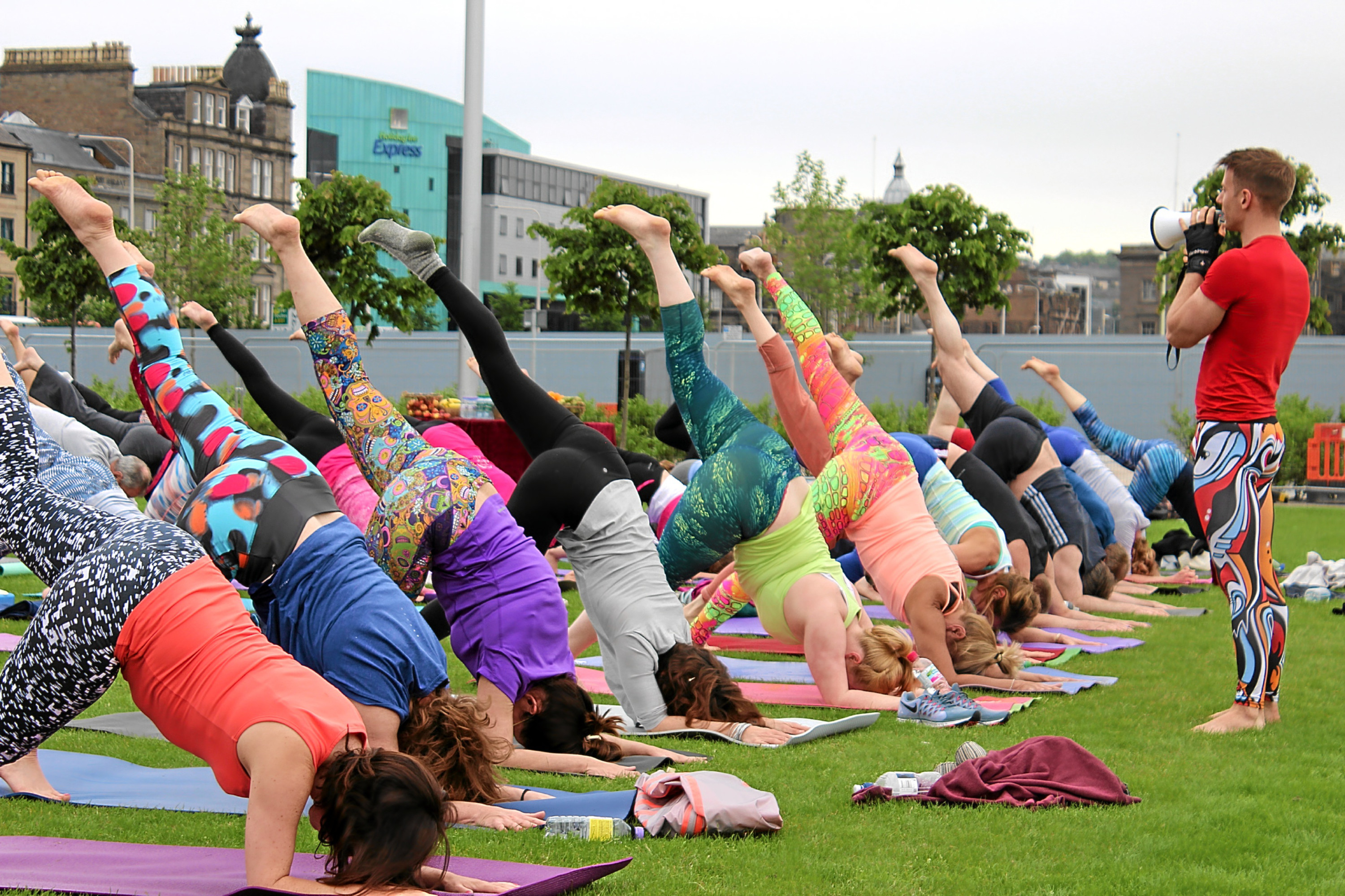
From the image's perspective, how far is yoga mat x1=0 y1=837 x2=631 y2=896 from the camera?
329 cm

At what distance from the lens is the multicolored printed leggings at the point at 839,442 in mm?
7191

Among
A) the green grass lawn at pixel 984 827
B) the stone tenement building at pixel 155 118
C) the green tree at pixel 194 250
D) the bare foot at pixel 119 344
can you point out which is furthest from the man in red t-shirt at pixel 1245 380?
the stone tenement building at pixel 155 118

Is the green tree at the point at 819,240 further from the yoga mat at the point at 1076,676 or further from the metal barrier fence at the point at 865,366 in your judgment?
the yoga mat at the point at 1076,676

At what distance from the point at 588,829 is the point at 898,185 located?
117m

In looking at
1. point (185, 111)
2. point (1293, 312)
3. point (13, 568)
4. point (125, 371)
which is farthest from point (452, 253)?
point (1293, 312)

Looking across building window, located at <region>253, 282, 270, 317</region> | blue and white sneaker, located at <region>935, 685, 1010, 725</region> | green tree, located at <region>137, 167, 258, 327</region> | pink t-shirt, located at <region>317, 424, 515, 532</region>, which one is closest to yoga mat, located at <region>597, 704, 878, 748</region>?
blue and white sneaker, located at <region>935, 685, 1010, 725</region>

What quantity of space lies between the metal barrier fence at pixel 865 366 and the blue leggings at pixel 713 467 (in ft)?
59.5

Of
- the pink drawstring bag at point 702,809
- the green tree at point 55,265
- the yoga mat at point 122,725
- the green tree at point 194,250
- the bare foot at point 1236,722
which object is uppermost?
the green tree at point 194,250

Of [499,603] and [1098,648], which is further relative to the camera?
[1098,648]

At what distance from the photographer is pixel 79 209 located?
16.2ft

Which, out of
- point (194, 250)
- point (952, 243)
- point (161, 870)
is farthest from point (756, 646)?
point (194, 250)

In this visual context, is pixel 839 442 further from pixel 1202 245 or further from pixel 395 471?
pixel 395 471

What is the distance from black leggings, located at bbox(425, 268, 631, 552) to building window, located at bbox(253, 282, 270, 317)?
68343 mm

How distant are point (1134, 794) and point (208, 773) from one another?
133 inches
